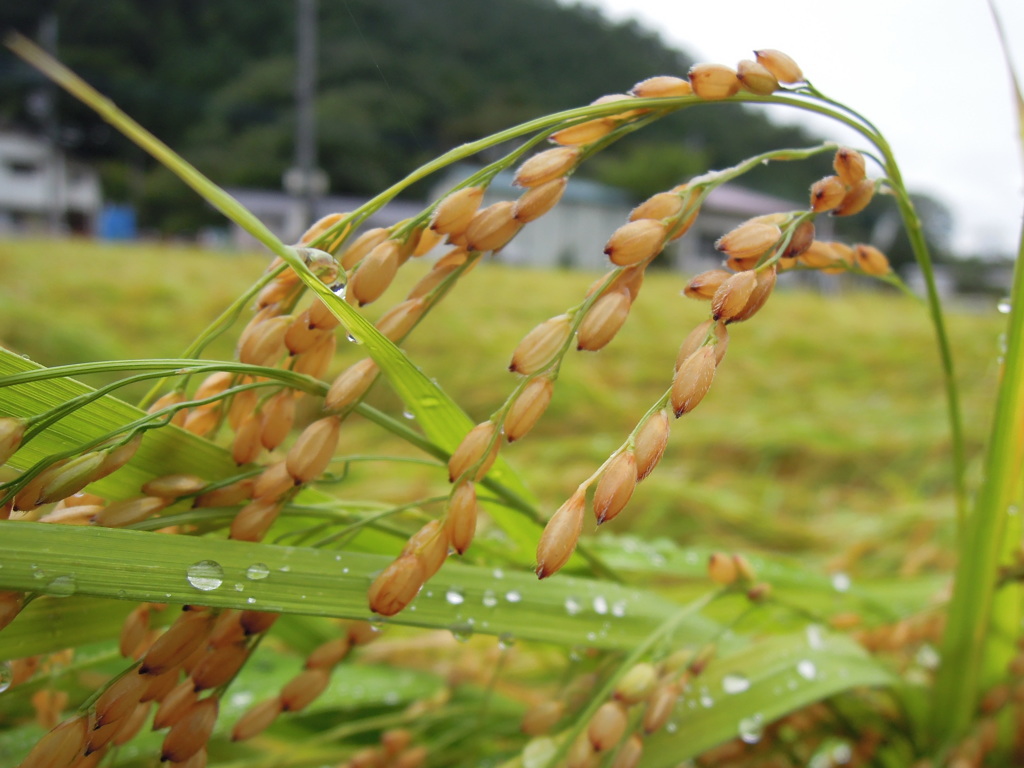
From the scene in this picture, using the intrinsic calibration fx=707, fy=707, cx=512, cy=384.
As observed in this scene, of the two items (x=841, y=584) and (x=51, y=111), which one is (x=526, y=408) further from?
(x=51, y=111)

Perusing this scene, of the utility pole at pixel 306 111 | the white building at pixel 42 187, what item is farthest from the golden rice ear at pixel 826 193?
the white building at pixel 42 187

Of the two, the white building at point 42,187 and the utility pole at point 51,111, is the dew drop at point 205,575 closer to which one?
the utility pole at point 51,111

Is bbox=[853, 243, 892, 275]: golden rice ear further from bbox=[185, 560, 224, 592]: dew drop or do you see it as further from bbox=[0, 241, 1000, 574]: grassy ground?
bbox=[0, 241, 1000, 574]: grassy ground


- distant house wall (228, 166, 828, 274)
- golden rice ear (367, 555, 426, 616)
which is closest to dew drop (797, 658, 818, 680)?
golden rice ear (367, 555, 426, 616)

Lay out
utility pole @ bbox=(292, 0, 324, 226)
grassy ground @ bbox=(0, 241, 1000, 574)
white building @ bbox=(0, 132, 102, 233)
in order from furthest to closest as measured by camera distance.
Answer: white building @ bbox=(0, 132, 102, 233) → utility pole @ bbox=(292, 0, 324, 226) → grassy ground @ bbox=(0, 241, 1000, 574)

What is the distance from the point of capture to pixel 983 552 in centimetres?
36

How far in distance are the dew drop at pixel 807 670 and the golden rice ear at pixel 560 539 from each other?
Answer: 8.5 inches

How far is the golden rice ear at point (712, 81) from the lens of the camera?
0.22 meters

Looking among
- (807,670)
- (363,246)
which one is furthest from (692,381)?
(807,670)

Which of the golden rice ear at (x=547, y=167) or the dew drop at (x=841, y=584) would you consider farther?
the dew drop at (x=841, y=584)

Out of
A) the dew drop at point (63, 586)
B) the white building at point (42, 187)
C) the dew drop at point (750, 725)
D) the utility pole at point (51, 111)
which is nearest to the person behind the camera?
the dew drop at point (63, 586)

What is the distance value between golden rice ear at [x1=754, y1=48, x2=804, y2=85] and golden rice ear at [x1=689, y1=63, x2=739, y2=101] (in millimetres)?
11

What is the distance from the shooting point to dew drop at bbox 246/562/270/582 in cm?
21

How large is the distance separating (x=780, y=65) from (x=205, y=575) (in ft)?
0.77
